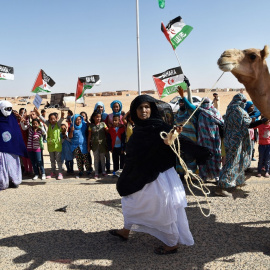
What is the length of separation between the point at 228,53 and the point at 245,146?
296 centimetres

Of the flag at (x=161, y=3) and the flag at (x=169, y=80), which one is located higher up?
the flag at (x=161, y=3)

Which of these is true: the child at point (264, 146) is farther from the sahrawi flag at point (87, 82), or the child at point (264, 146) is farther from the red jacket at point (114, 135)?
the sahrawi flag at point (87, 82)

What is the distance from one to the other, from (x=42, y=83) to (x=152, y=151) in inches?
267

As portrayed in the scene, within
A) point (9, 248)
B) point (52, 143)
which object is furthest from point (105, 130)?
point (9, 248)

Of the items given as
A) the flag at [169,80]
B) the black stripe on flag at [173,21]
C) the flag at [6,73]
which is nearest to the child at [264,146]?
the flag at [169,80]

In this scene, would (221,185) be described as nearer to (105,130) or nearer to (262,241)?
(262,241)

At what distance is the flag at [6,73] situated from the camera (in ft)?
28.1

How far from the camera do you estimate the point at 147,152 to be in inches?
139

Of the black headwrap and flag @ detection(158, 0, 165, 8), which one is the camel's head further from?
flag @ detection(158, 0, 165, 8)

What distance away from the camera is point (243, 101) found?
5680mm

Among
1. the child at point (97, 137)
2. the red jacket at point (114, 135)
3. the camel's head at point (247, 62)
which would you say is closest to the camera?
the camel's head at point (247, 62)

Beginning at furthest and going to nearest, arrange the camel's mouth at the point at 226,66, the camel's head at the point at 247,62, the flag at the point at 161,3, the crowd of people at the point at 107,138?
the flag at the point at 161,3, the crowd of people at the point at 107,138, the camel's head at the point at 247,62, the camel's mouth at the point at 226,66

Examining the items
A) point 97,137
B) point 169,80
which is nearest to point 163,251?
point 97,137

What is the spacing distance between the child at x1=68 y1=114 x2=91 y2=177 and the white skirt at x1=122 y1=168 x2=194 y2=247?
4.58 metres
